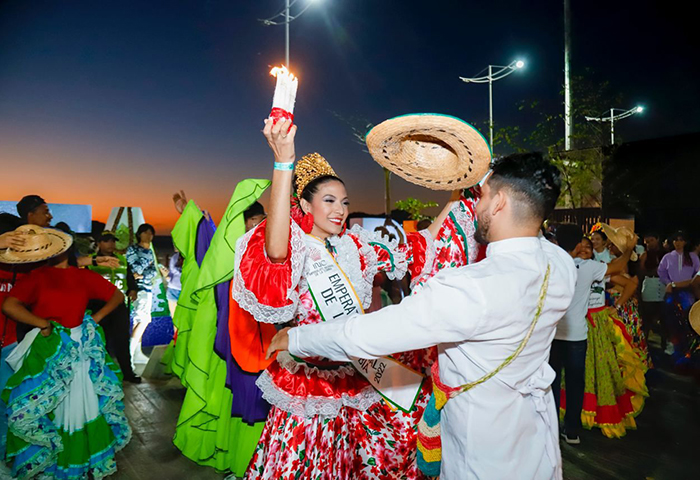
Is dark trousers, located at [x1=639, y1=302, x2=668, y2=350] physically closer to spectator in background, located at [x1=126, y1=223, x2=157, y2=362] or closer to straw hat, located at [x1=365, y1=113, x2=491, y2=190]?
straw hat, located at [x1=365, y1=113, x2=491, y2=190]

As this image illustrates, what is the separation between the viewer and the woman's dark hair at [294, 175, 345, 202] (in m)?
2.32

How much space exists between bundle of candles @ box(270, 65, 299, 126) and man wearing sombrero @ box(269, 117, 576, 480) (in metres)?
0.75

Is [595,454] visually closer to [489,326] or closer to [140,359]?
[489,326]

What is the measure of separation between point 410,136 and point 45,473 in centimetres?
336

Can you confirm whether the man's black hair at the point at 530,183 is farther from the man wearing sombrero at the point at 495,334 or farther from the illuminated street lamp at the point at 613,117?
the illuminated street lamp at the point at 613,117

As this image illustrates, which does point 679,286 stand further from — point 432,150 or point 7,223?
point 7,223

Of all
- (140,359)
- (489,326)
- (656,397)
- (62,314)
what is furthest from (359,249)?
(140,359)

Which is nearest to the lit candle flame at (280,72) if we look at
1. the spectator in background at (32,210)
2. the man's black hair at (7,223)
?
the man's black hair at (7,223)

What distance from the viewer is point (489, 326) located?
Result: 1338mm

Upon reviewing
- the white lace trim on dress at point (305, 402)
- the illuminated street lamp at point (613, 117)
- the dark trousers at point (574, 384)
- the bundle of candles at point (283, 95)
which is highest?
the illuminated street lamp at point (613, 117)

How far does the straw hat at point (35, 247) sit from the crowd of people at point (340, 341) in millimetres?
12

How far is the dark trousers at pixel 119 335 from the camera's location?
541 centimetres

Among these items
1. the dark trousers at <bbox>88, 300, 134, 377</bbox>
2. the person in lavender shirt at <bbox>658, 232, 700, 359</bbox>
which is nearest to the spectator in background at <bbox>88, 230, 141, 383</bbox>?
the dark trousers at <bbox>88, 300, 134, 377</bbox>

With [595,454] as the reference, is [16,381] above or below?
above
